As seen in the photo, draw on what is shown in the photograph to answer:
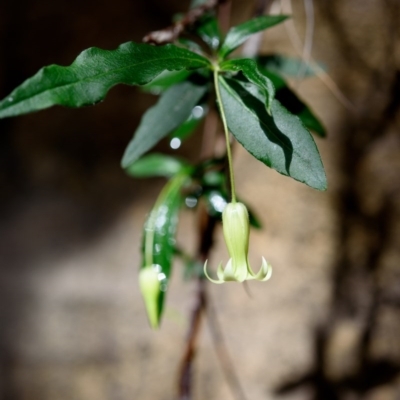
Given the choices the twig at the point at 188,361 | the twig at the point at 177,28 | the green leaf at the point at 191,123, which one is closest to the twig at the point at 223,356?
the twig at the point at 188,361

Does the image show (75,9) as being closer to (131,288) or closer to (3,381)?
→ (131,288)

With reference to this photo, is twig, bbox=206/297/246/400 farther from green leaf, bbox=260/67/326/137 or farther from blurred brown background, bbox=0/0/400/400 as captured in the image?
green leaf, bbox=260/67/326/137

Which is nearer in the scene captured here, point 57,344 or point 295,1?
point 295,1

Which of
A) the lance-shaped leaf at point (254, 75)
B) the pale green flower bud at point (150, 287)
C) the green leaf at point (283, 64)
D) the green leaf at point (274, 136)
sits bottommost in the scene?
the pale green flower bud at point (150, 287)

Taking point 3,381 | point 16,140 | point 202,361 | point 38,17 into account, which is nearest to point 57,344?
point 3,381

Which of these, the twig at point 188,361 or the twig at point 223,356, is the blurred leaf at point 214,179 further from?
the twig at point 223,356

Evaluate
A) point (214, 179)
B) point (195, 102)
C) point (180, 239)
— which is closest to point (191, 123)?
point (214, 179)
